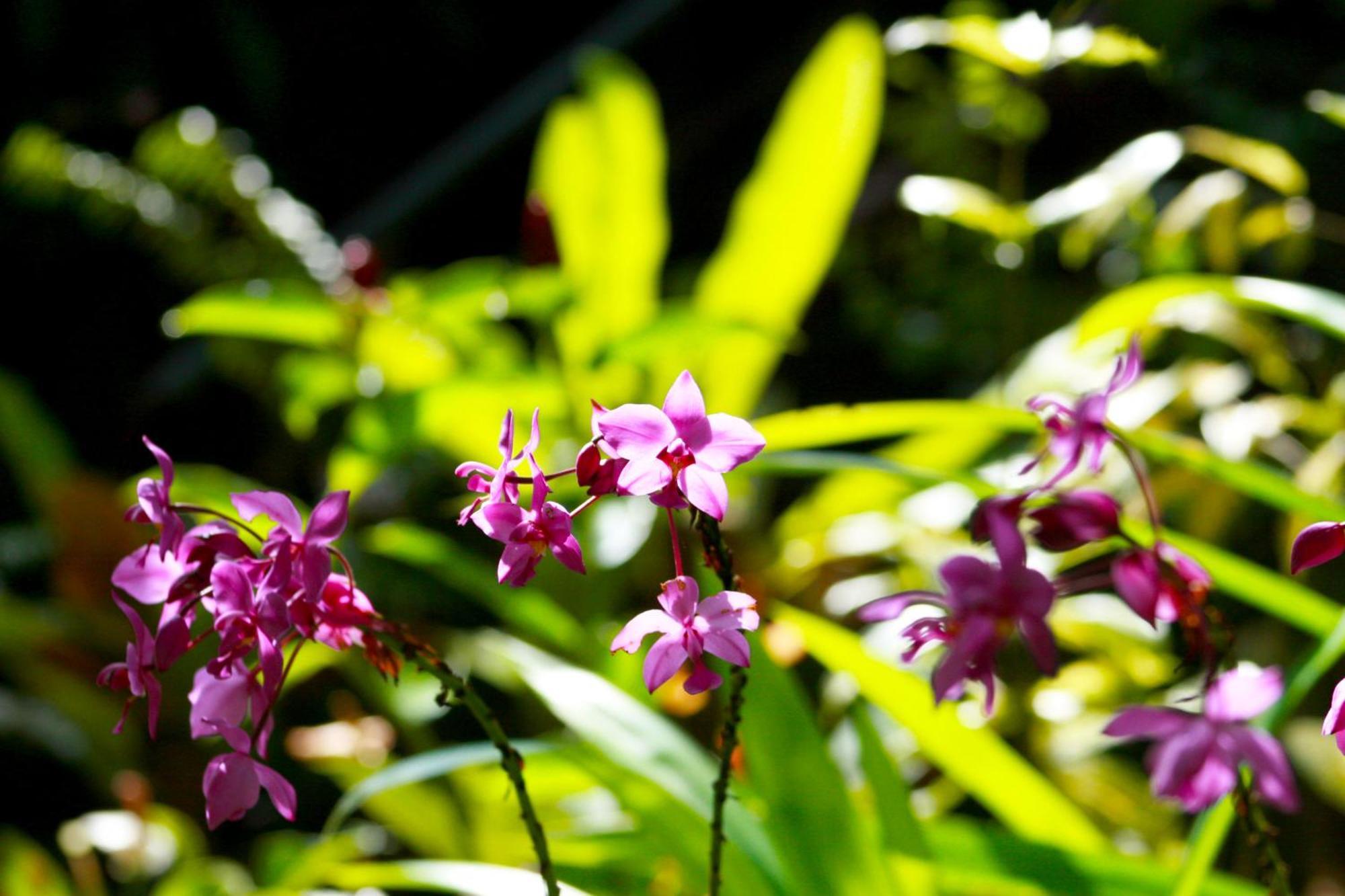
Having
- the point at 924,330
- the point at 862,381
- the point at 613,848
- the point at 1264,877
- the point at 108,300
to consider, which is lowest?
the point at 1264,877

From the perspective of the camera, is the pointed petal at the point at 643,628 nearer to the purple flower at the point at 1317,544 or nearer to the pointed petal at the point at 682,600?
the pointed petal at the point at 682,600

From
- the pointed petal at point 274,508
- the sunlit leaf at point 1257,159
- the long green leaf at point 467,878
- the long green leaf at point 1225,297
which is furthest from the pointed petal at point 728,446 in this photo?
the sunlit leaf at point 1257,159

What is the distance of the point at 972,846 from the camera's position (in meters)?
0.56

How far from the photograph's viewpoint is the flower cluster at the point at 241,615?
0.29 metres

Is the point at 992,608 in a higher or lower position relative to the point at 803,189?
lower

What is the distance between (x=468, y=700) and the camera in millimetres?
303

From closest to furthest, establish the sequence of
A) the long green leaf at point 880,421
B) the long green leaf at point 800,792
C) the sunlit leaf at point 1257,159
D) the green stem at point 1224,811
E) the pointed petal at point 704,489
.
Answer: the pointed petal at point 704,489
the green stem at point 1224,811
the long green leaf at point 800,792
the long green leaf at point 880,421
the sunlit leaf at point 1257,159

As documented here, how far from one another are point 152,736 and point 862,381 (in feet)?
5.34

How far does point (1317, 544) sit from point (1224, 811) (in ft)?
0.57

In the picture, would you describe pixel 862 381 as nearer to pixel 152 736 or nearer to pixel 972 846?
pixel 972 846

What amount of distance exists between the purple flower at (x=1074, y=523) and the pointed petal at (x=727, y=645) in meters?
0.09

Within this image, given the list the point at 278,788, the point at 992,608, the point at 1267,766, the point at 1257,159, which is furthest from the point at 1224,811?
the point at 1257,159

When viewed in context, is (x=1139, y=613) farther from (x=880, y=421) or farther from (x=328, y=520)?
(x=880, y=421)

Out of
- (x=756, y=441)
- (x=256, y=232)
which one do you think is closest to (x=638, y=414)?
(x=756, y=441)
